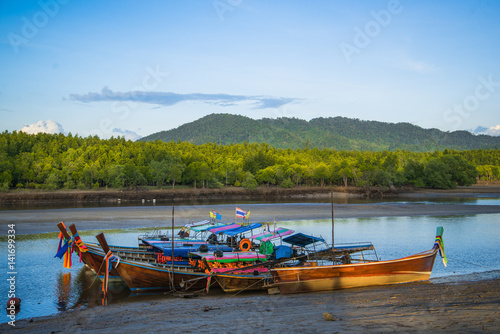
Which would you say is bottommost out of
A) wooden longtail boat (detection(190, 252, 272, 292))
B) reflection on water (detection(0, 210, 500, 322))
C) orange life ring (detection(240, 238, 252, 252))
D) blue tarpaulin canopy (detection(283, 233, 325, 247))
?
reflection on water (detection(0, 210, 500, 322))

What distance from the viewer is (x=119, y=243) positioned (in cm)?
3478

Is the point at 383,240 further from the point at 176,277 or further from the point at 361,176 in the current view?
the point at 361,176

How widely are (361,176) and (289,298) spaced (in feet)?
336

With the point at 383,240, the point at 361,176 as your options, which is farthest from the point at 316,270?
the point at 361,176

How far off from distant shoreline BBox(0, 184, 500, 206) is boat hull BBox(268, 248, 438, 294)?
56.1 m

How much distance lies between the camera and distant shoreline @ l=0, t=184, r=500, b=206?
82188 millimetres

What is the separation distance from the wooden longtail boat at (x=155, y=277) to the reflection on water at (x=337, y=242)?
96 cm

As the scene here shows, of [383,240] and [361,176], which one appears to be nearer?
[383,240]

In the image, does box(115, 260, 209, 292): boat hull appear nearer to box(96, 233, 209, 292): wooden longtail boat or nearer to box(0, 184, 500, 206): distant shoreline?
box(96, 233, 209, 292): wooden longtail boat

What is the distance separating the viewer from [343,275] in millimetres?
21438

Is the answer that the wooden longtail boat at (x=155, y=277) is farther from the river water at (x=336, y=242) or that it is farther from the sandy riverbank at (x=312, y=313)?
the sandy riverbank at (x=312, y=313)

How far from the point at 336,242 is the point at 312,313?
2108cm

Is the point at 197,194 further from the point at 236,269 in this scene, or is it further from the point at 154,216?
the point at 236,269

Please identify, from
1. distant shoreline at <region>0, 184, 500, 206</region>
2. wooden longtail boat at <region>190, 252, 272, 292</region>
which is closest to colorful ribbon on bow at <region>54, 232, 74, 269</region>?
wooden longtail boat at <region>190, 252, 272, 292</region>
